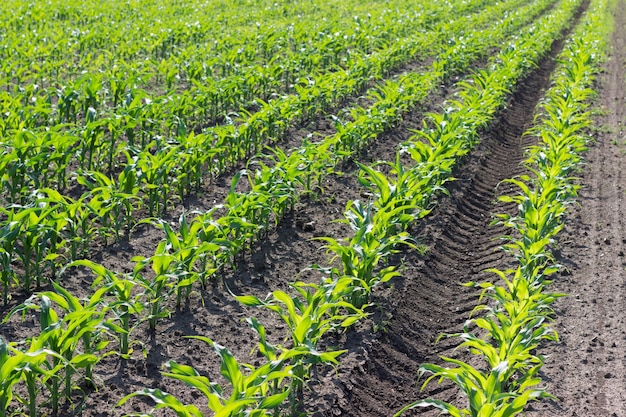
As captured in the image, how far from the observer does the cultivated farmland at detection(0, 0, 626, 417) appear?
4.45 metres

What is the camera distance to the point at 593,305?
232 inches

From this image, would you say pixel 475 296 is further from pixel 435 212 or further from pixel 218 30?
pixel 218 30

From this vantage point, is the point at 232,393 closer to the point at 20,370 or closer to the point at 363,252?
the point at 20,370

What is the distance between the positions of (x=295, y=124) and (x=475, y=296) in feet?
15.8

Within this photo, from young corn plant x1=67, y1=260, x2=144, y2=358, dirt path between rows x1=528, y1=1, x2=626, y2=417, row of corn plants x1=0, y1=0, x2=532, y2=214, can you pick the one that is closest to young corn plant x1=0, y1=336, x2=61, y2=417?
young corn plant x1=67, y1=260, x2=144, y2=358

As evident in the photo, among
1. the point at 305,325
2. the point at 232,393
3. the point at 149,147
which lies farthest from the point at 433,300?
the point at 149,147

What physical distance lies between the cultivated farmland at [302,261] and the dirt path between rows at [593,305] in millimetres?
20

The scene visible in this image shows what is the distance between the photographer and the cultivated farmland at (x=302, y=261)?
175 inches

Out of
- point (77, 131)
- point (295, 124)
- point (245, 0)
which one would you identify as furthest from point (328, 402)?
point (245, 0)

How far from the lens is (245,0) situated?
23.4m

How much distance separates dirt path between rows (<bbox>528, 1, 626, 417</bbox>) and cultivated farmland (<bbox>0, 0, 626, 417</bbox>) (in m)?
0.02

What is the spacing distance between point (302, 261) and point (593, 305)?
230cm

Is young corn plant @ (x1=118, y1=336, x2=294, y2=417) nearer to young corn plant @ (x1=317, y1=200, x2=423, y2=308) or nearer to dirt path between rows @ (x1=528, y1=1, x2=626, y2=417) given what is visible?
young corn plant @ (x1=317, y1=200, x2=423, y2=308)

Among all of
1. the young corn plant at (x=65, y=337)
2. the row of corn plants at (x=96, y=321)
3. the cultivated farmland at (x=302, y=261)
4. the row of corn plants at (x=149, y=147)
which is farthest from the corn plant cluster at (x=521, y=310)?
the row of corn plants at (x=149, y=147)
